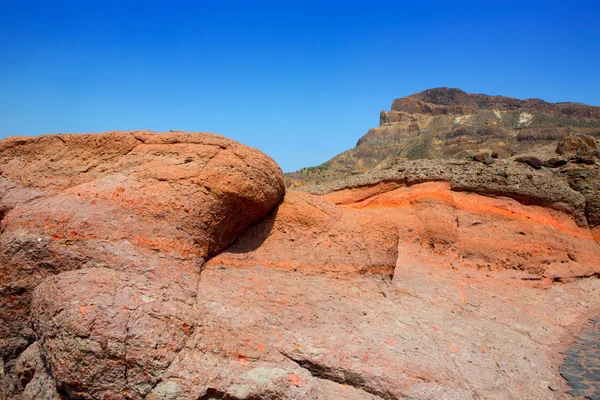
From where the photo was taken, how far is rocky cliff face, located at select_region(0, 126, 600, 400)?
3.38 metres

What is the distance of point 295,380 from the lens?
354 cm

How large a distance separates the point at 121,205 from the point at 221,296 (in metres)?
1.33

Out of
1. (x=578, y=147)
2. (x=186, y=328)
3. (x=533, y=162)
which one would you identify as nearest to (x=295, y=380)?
(x=186, y=328)

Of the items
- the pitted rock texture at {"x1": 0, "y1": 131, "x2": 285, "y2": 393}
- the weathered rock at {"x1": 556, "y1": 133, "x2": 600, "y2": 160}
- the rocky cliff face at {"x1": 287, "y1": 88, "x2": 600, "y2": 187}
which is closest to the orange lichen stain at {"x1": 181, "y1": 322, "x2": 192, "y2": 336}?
the pitted rock texture at {"x1": 0, "y1": 131, "x2": 285, "y2": 393}

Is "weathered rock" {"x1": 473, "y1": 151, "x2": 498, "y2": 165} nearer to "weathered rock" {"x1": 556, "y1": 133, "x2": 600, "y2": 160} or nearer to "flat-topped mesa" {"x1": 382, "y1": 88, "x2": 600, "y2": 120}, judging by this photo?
"weathered rock" {"x1": 556, "y1": 133, "x2": 600, "y2": 160}

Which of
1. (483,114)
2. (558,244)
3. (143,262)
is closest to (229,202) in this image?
(143,262)

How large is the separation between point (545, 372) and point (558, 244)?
4.26 m

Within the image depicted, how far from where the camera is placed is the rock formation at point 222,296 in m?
3.38

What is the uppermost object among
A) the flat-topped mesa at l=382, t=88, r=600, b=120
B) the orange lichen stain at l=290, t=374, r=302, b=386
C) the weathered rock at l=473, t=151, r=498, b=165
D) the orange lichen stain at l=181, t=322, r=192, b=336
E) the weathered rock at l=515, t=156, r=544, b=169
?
the flat-topped mesa at l=382, t=88, r=600, b=120

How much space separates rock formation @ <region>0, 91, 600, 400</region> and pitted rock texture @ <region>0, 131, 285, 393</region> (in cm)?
2

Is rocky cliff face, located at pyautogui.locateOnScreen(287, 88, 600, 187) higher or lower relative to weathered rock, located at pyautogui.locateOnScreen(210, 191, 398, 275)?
higher

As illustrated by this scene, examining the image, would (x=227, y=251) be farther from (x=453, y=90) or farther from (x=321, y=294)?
(x=453, y=90)

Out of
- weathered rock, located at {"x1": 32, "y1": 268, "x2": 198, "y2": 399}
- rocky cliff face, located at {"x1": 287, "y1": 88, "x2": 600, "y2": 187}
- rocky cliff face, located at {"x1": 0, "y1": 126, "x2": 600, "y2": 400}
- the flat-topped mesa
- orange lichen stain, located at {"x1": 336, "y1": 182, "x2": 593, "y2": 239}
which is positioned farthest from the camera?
the flat-topped mesa

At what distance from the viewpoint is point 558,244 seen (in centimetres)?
853
